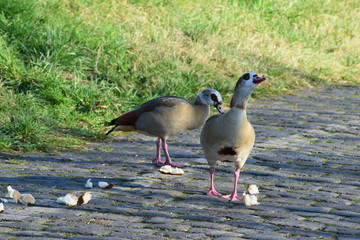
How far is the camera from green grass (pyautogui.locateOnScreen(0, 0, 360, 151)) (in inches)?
371

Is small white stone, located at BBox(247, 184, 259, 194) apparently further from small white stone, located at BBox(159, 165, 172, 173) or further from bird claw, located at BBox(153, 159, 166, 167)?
A: bird claw, located at BBox(153, 159, 166, 167)

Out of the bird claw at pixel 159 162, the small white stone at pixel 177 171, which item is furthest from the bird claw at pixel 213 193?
the bird claw at pixel 159 162

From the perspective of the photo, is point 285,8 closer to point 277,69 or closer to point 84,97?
point 277,69

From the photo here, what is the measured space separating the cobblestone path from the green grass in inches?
39.6

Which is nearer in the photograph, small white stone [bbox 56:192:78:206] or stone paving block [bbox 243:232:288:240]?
stone paving block [bbox 243:232:288:240]

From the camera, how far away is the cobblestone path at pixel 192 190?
5.10 meters

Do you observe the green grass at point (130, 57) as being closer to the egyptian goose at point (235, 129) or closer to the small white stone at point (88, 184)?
the small white stone at point (88, 184)

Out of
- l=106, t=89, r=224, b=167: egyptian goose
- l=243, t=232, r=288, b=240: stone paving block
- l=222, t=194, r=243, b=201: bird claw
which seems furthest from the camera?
l=106, t=89, r=224, b=167: egyptian goose

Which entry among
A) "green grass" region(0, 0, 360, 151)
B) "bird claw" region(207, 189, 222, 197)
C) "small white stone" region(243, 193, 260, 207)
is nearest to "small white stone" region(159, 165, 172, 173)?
"bird claw" region(207, 189, 222, 197)

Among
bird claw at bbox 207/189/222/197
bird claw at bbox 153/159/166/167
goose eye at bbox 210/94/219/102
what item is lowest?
bird claw at bbox 153/159/166/167

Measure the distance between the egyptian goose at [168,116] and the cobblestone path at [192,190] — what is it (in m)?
0.35

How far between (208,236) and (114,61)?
22.2 ft

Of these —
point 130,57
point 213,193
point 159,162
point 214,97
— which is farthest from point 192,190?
point 130,57

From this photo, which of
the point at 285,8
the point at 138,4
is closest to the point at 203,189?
the point at 138,4
